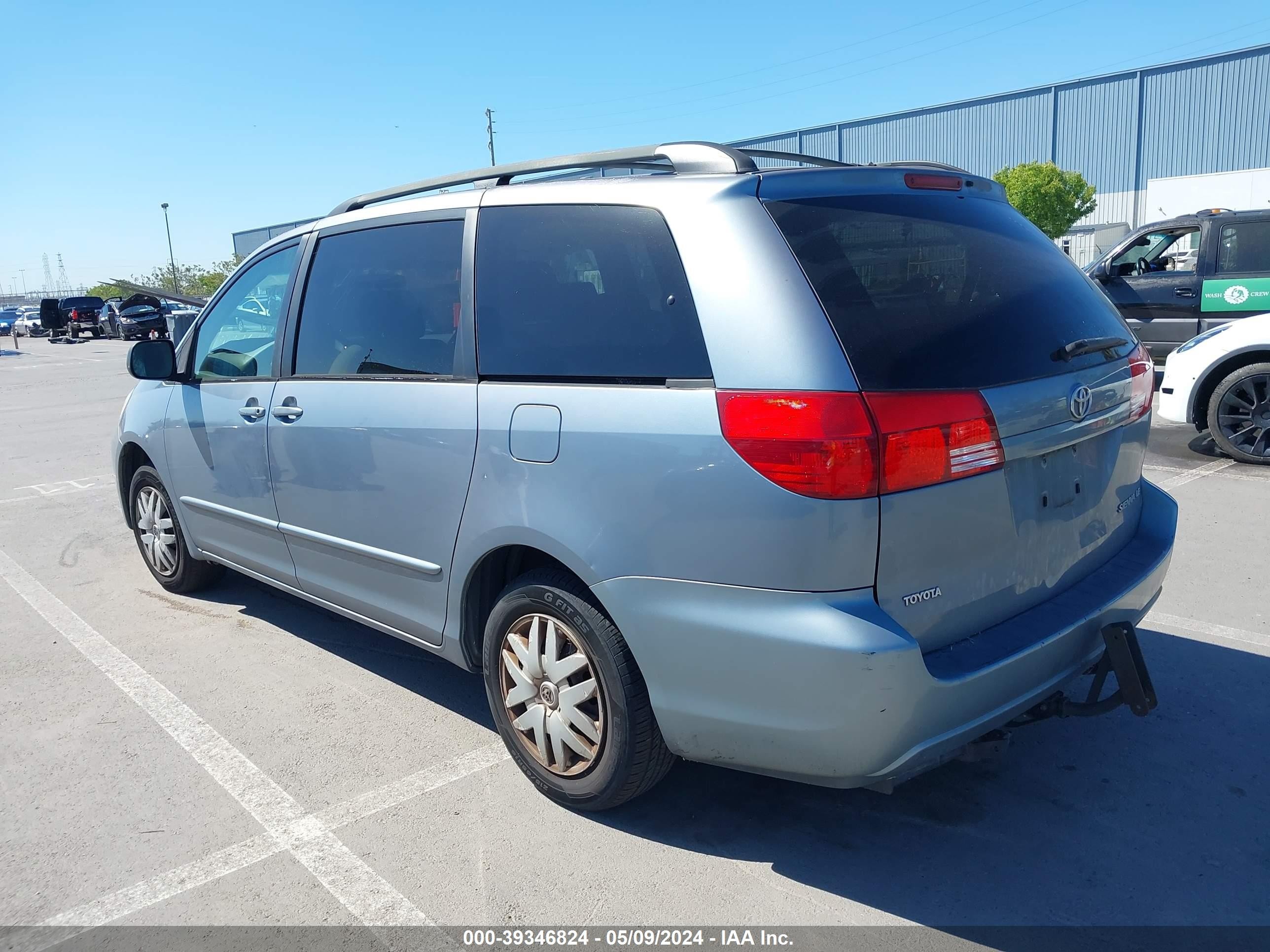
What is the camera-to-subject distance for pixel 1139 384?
10.6ft

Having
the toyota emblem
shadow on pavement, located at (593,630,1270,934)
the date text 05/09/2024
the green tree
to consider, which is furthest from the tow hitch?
the green tree

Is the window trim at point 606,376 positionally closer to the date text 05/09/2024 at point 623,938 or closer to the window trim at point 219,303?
the window trim at point 219,303

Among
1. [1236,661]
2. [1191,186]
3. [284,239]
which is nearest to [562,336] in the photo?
[284,239]

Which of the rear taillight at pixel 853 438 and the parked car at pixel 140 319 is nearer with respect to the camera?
the rear taillight at pixel 853 438

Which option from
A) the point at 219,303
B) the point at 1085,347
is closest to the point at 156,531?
the point at 219,303

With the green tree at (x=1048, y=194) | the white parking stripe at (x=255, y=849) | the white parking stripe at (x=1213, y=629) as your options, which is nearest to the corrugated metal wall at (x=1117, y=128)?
the green tree at (x=1048, y=194)

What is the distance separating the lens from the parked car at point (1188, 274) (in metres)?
9.91

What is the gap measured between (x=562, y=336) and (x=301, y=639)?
2.54 m

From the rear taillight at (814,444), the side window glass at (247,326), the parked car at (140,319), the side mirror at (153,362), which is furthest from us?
the parked car at (140,319)

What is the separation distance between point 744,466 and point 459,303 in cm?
133

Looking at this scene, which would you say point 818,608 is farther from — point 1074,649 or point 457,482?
point 457,482

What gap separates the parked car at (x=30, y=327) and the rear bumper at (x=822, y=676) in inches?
2260

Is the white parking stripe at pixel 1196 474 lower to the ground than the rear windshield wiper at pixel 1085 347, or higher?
lower

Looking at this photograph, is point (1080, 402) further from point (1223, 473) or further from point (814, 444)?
point (1223, 473)
